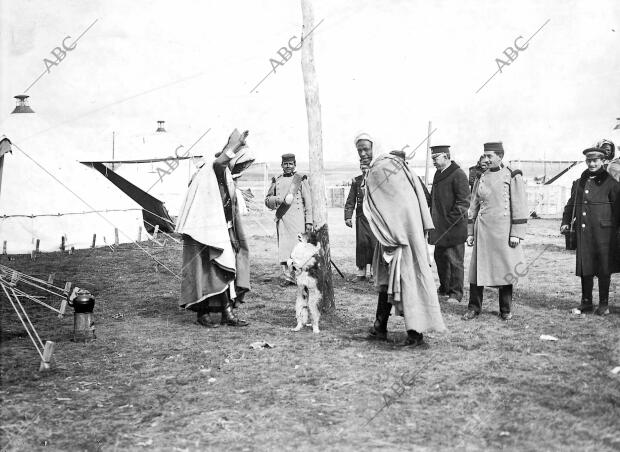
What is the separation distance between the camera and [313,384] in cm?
465

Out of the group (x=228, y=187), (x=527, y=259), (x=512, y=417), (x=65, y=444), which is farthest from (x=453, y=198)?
(x=65, y=444)

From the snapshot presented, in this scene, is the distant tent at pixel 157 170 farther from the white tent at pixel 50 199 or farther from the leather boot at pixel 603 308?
the leather boot at pixel 603 308

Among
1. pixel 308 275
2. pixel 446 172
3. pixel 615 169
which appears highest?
pixel 446 172

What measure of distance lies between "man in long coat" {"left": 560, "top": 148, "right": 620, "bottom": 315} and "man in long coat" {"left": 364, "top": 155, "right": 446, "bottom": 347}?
98.1 inches

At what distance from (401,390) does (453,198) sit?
481cm

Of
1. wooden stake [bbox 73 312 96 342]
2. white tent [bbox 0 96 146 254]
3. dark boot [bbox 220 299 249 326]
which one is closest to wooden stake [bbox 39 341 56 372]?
wooden stake [bbox 73 312 96 342]

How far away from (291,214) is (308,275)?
360 cm

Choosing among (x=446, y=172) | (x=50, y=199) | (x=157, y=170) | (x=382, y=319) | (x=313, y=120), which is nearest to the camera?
(x=382, y=319)

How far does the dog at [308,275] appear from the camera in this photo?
639 centimetres

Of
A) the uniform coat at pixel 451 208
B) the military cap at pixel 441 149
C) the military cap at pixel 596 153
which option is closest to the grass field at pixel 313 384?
the uniform coat at pixel 451 208

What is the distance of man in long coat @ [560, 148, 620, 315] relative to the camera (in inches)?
279

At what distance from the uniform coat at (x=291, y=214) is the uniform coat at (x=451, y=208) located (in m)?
2.10

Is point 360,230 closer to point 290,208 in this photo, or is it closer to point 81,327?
point 290,208

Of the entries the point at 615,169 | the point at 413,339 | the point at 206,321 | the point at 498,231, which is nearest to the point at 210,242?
the point at 206,321
